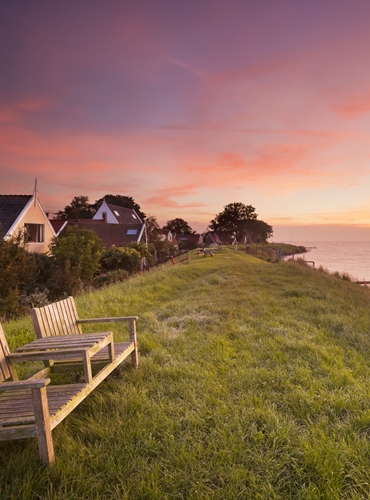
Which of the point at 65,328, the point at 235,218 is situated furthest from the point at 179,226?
the point at 65,328

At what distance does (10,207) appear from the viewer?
65.4ft

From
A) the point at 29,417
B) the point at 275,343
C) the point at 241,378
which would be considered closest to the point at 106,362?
the point at 29,417

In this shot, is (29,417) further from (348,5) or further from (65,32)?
(348,5)

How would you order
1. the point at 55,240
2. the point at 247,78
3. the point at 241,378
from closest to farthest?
the point at 241,378 → the point at 247,78 → the point at 55,240

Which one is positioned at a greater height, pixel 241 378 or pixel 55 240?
pixel 55 240

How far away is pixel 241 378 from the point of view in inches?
161

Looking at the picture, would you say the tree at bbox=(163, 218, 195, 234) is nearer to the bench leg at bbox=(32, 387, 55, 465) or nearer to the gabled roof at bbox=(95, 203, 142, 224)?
the gabled roof at bbox=(95, 203, 142, 224)

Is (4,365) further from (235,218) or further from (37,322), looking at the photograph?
(235,218)

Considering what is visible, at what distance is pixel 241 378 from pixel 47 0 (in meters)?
11.0

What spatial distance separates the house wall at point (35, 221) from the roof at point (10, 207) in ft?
1.00

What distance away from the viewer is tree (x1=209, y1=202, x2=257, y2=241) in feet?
323

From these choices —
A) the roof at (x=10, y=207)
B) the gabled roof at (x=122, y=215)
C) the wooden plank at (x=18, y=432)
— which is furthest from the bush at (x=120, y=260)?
the wooden plank at (x=18, y=432)

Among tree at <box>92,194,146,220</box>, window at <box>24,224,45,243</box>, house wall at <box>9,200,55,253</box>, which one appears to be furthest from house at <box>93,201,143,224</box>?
tree at <box>92,194,146,220</box>

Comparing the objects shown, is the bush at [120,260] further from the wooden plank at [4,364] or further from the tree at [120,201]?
the tree at [120,201]
